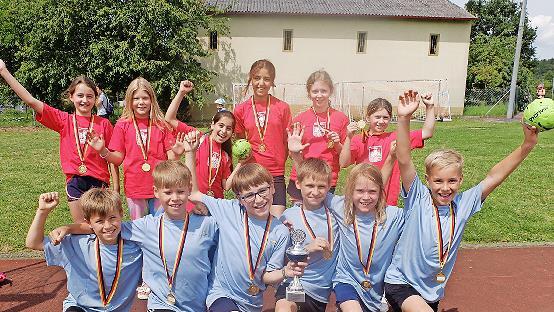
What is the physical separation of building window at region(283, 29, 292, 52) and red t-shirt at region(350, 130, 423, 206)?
28.9m

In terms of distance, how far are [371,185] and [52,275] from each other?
12.6 ft

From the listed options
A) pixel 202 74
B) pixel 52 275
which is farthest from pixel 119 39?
pixel 52 275

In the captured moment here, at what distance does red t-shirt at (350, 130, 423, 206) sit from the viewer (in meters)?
4.73

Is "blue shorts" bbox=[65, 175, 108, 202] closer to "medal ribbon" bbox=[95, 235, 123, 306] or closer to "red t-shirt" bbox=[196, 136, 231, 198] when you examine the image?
"red t-shirt" bbox=[196, 136, 231, 198]

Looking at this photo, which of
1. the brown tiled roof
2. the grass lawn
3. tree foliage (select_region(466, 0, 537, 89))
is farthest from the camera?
tree foliage (select_region(466, 0, 537, 89))

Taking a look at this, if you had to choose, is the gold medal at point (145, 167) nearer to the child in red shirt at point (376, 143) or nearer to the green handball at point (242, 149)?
the green handball at point (242, 149)

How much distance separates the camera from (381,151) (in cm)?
481

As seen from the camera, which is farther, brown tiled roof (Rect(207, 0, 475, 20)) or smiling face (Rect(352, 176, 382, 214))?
brown tiled roof (Rect(207, 0, 475, 20))

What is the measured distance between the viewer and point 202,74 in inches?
1116

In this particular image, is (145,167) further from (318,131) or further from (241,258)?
(318,131)

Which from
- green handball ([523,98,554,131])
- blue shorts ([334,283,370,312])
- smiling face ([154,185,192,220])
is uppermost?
green handball ([523,98,554,131])

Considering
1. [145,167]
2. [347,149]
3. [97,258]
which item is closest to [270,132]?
[347,149]

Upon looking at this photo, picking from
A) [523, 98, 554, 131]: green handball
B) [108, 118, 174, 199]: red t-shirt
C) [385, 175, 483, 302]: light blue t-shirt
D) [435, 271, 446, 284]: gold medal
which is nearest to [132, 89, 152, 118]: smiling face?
[108, 118, 174, 199]: red t-shirt

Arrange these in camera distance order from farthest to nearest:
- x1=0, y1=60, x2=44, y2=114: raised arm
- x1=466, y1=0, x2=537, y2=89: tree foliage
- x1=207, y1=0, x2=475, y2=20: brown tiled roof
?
x1=466, y1=0, x2=537, y2=89: tree foliage < x1=207, y1=0, x2=475, y2=20: brown tiled roof < x1=0, y1=60, x2=44, y2=114: raised arm
